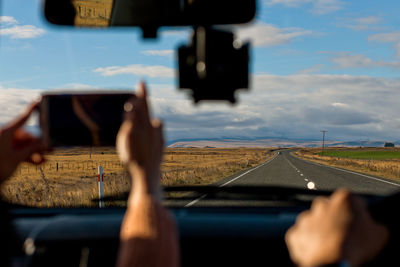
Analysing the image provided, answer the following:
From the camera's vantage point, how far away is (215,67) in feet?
4.78

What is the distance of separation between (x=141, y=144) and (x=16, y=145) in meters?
0.51

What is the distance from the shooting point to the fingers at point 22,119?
4.30 feet

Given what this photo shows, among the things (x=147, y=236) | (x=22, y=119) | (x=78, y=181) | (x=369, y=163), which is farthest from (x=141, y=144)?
(x=369, y=163)

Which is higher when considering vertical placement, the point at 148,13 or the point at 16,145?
the point at 148,13

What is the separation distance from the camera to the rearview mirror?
147 cm

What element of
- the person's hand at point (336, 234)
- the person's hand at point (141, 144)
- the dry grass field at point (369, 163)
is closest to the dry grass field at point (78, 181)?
the person's hand at point (141, 144)

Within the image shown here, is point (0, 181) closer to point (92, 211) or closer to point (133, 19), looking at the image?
point (133, 19)

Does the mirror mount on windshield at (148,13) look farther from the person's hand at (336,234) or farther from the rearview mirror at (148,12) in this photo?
the person's hand at (336,234)

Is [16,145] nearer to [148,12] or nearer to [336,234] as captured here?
[148,12]

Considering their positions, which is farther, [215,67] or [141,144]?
[215,67]

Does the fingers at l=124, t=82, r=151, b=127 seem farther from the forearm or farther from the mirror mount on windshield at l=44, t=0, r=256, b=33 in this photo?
the mirror mount on windshield at l=44, t=0, r=256, b=33

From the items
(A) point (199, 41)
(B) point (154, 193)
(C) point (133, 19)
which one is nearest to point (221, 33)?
(A) point (199, 41)

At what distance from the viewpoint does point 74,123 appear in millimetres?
1296

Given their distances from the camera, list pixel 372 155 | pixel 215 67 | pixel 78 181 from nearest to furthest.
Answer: pixel 215 67 → pixel 78 181 → pixel 372 155
